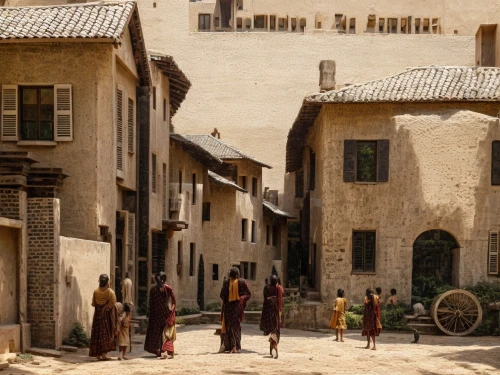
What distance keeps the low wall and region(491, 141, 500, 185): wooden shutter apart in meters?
14.1

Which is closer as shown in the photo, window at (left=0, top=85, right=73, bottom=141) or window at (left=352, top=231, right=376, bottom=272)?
window at (left=0, top=85, right=73, bottom=141)

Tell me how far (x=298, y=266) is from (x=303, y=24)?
91.3 feet

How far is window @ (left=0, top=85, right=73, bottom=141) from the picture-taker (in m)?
24.3

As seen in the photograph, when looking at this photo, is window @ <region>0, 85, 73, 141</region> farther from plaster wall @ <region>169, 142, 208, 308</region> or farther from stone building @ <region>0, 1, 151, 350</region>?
plaster wall @ <region>169, 142, 208, 308</region>

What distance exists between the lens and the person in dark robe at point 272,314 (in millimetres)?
20031

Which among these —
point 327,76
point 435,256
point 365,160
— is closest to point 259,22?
point 327,76

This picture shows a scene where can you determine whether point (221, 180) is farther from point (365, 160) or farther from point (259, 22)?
point (259, 22)

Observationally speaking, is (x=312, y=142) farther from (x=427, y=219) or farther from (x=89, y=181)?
(x=89, y=181)

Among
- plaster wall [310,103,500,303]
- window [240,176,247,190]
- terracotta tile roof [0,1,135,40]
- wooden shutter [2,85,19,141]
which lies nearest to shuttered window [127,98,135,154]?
terracotta tile roof [0,1,135,40]

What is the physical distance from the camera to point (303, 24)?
7519cm

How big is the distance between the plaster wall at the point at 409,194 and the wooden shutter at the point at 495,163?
0.49 feet

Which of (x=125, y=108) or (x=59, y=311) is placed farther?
(x=125, y=108)

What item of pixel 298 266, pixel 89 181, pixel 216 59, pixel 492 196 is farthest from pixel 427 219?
pixel 216 59

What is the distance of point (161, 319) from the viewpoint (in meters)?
19.2
